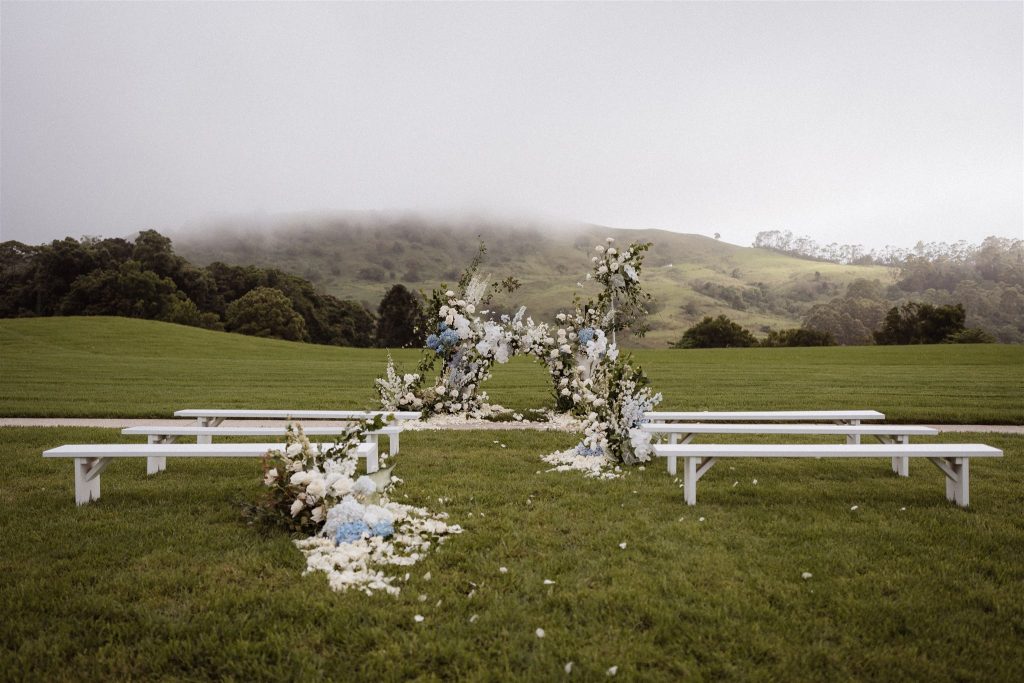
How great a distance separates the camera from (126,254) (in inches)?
2579

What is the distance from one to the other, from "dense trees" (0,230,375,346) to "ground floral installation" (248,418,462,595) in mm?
56211

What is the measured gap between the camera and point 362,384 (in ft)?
60.5

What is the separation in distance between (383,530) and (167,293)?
62.2 m

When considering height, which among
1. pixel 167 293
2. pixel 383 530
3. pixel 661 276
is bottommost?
pixel 383 530

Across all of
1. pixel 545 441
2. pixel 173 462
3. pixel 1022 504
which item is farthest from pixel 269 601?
pixel 1022 504

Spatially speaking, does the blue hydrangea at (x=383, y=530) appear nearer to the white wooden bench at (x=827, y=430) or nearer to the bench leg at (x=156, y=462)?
the white wooden bench at (x=827, y=430)

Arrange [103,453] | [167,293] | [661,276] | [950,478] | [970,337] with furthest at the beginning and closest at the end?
[661,276], [167,293], [970,337], [950,478], [103,453]

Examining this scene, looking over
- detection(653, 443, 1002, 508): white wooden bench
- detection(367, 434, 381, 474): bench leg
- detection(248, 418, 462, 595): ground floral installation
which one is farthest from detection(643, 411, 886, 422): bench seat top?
detection(248, 418, 462, 595): ground floral installation

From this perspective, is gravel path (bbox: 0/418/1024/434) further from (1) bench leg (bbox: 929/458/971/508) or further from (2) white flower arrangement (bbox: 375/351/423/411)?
(1) bench leg (bbox: 929/458/971/508)

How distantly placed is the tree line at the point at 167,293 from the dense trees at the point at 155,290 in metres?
0.09

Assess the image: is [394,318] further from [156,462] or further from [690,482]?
[690,482]

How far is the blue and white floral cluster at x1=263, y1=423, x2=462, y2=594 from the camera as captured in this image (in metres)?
Result: 4.44

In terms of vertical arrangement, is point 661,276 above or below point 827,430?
above

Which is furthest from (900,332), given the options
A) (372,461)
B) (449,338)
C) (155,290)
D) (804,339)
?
(155,290)
